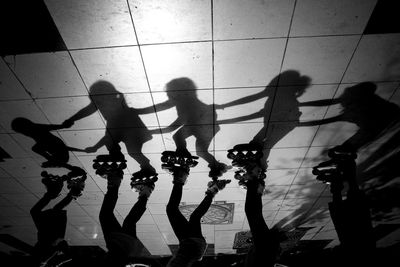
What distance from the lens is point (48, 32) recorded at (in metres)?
1.80

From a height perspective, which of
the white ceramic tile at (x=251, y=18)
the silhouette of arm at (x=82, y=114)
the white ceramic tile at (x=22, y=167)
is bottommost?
the white ceramic tile at (x=22, y=167)

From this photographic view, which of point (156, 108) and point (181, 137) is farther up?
point (156, 108)

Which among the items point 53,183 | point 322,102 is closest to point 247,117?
point 322,102

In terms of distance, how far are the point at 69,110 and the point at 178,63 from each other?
4.72 ft

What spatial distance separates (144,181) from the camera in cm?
320

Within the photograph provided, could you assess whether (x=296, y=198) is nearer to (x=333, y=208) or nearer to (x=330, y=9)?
(x=333, y=208)

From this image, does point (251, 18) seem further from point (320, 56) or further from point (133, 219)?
point (133, 219)

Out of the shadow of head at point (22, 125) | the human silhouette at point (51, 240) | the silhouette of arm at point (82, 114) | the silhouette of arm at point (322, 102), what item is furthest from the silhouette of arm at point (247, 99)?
the human silhouette at point (51, 240)

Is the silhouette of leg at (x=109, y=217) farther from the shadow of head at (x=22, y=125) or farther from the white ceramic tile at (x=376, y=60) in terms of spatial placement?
the white ceramic tile at (x=376, y=60)

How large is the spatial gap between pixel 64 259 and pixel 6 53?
252 centimetres

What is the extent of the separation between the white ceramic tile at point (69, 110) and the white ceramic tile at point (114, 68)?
0.89 feet

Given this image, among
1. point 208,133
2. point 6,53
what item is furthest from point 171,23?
point 6,53

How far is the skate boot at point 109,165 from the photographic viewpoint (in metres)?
2.97

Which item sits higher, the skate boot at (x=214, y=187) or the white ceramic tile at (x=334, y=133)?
the white ceramic tile at (x=334, y=133)
